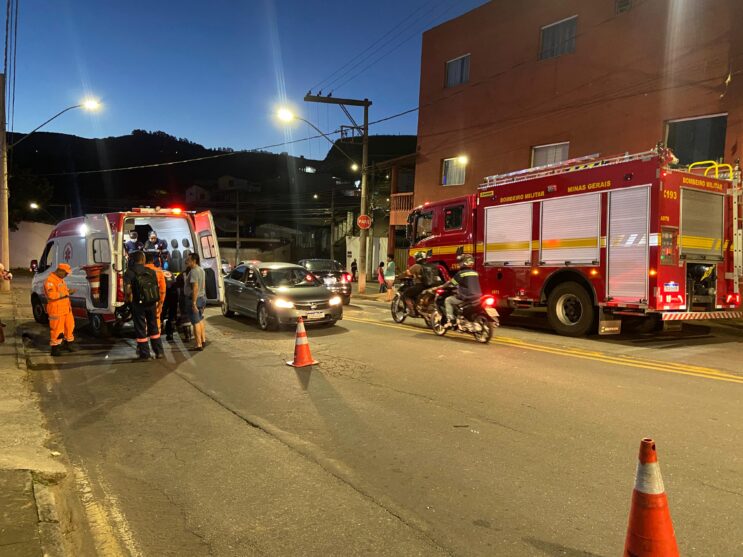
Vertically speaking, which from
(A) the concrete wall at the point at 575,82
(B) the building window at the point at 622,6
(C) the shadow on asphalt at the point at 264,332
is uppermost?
(B) the building window at the point at 622,6

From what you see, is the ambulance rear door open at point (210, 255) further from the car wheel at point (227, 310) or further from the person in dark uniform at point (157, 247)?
the car wheel at point (227, 310)

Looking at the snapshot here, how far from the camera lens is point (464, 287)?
9.91 meters

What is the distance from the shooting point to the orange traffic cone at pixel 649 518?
94.7 inches

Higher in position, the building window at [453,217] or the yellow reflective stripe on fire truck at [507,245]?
the building window at [453,217]

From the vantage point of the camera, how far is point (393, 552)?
289 centimetres

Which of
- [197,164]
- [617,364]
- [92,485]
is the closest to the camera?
[92,485]

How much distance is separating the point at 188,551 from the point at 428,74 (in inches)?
918

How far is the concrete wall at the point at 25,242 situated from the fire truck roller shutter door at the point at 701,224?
4175cm

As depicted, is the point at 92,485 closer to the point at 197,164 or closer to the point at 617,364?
the point at 617,364

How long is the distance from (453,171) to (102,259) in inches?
633

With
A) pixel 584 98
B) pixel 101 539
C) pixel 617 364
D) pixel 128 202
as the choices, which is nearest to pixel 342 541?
pixel 101 539

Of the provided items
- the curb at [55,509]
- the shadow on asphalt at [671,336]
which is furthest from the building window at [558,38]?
the curb at [55,509]

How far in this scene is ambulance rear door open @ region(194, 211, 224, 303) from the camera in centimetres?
1077

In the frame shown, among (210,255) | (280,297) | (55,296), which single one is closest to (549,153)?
(280,297)
